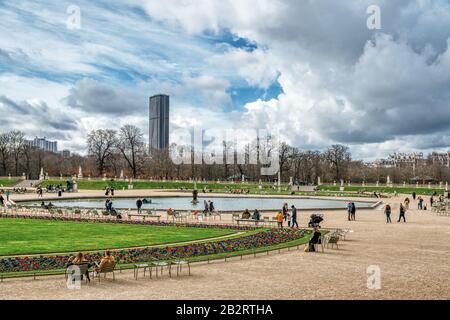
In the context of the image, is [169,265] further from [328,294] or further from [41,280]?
[328,294]

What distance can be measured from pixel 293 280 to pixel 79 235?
1389cm

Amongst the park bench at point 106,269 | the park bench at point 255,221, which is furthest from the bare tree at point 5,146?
the park bench at point 106,269

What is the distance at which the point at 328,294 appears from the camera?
1259 centimetres

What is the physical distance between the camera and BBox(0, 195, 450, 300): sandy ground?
497 inches

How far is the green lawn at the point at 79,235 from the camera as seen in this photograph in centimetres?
2059

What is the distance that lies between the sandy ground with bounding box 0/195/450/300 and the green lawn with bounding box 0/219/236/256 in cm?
576

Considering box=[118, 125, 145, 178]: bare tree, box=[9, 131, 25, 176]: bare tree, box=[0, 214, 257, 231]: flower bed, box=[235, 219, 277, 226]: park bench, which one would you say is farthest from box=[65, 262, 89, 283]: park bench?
box=[9, 131, 25, 176]: bare tree

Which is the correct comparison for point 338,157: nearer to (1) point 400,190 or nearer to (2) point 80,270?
(1) point 400,190

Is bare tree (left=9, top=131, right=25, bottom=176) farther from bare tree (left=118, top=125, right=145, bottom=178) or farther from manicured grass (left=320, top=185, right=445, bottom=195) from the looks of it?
manicured grass (left=320, top=185, right=445, bottom=195)

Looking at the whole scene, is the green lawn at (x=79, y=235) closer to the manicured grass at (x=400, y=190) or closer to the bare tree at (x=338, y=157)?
the manicured grass at (x=400, y=190)

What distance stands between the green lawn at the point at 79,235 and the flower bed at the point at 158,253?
7.49ft

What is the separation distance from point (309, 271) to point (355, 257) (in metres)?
3.66

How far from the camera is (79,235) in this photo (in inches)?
965
